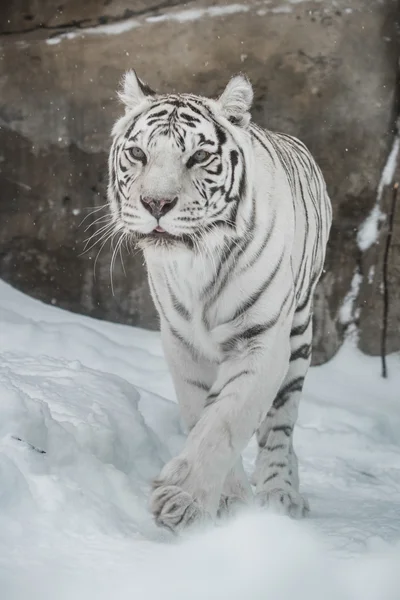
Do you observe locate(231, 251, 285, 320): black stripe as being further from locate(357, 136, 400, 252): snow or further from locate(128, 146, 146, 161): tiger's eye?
locate(357, 136, 400, 252): snow

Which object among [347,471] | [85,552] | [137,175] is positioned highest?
[137,175]

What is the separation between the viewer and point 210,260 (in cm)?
289

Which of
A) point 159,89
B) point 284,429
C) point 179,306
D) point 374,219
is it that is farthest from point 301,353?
point 159,89

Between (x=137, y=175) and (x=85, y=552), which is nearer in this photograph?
(x=85, y=552)

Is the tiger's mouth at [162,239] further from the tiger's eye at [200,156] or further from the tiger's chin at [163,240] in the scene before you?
the tiger's eye at [200,156]

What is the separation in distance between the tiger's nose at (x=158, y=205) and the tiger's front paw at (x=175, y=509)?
73 centimetres

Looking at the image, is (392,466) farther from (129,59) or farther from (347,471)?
(129,59)

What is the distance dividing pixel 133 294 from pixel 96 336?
16.0 inches

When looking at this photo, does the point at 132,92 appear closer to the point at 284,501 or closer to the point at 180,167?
the point at 180,167

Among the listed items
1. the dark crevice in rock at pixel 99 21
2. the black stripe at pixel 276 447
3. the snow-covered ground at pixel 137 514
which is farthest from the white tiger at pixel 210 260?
the dark crevice in rock at pixel 99 21

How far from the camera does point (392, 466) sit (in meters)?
4.42

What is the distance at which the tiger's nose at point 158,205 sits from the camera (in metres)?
2.64

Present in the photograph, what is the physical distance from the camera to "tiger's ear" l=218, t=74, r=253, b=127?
295cm

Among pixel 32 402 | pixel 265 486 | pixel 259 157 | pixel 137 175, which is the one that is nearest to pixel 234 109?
pixel 259 157
